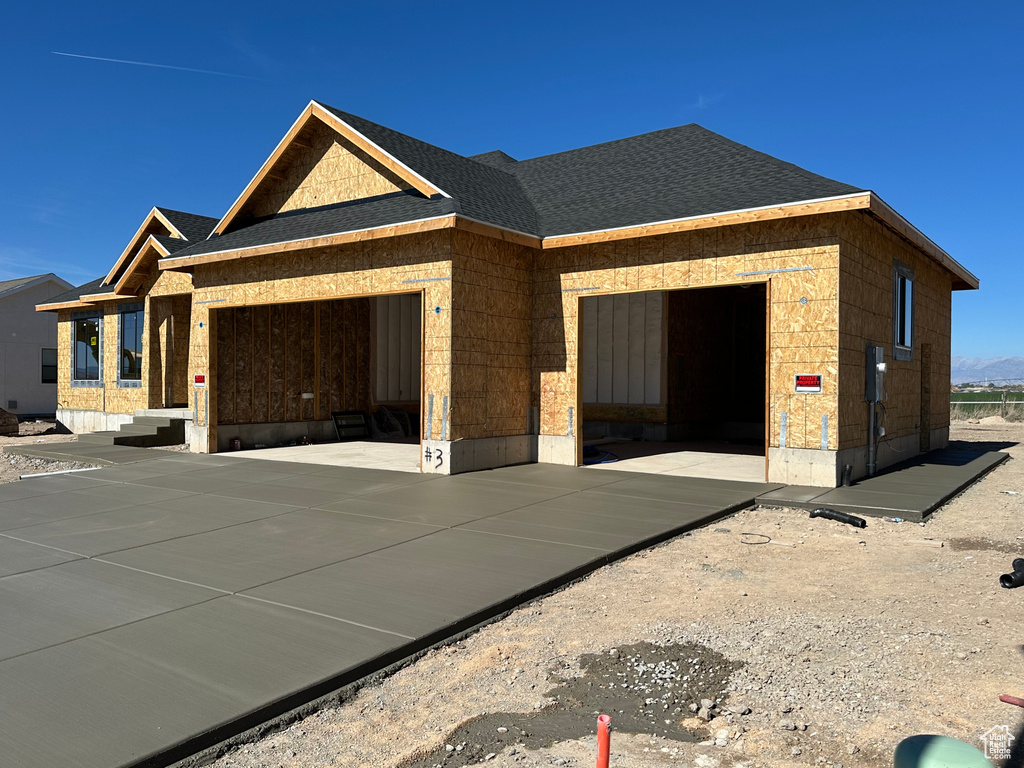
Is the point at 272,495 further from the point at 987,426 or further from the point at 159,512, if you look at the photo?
the point at 987,426

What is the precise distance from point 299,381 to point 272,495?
827 cm

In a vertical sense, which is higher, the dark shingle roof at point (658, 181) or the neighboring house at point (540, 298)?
the dark shingle roof at point (658, 181)

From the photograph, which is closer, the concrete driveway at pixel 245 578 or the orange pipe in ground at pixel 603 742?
the orange pipe in ground at pixel 603 742

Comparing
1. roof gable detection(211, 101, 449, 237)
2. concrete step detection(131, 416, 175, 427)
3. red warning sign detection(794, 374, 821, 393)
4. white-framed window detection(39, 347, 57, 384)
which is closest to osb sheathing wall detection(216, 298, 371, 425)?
roof gable detection(211, 101, 449, 237)

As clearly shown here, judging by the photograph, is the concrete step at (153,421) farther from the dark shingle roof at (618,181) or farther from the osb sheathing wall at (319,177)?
the dark shingle roof at (618,181)

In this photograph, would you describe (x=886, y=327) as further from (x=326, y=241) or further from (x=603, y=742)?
(x=603, y=742)

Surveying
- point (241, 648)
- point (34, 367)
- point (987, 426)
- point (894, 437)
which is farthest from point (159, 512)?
point (987, 426)

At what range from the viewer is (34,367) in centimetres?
3325

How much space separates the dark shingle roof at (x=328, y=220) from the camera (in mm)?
13154

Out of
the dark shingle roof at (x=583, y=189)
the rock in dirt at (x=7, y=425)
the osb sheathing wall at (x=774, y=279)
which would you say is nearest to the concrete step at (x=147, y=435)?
the dark shingle roof at (x=583, y=189)

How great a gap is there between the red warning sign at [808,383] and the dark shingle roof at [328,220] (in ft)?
20.6

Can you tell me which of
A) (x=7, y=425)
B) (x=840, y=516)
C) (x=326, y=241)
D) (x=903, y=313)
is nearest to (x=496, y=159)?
(x=326, y=241)

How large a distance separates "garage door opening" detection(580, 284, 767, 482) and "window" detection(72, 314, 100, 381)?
53.8 ft

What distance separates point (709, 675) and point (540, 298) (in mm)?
10363
